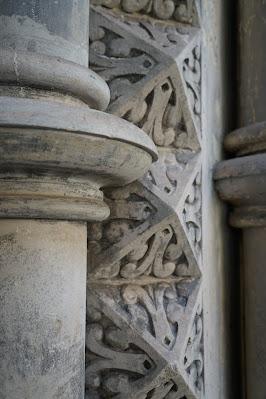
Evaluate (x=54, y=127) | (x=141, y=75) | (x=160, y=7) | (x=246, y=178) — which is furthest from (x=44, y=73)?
(x=246, y=178)

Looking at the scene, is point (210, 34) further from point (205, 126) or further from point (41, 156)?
point (41, 156)

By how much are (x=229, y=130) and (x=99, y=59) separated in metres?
0.43

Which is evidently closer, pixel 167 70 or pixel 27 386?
pixel 27 386

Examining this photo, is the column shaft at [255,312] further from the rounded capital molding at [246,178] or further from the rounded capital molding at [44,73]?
the rounded capital molding at [44,73]

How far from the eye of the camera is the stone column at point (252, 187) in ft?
3.80

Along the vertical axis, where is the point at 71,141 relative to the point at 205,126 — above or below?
below

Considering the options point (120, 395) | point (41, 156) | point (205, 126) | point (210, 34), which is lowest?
point (120, 395)

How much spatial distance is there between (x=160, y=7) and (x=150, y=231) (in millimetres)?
532

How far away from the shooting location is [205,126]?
46.9 inches

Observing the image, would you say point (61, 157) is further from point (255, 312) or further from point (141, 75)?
point (255, 312)

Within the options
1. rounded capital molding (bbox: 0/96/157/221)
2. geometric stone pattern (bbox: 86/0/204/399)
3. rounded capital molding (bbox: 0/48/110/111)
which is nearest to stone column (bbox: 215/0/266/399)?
geometric stone pattern (bbox: 86/0/204/399)

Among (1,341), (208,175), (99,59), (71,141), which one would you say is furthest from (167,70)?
(1,341)

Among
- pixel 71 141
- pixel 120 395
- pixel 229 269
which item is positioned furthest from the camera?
pixel 229 269

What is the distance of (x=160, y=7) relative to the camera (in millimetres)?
1134
